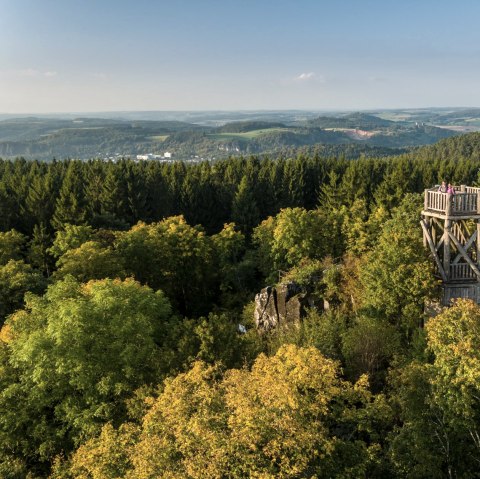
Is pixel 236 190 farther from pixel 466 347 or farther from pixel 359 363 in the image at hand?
pixel 466 347

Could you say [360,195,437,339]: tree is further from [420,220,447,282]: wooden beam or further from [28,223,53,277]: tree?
[28,223,53,277]: tree

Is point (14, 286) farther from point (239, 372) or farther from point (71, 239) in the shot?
point (239, 372)

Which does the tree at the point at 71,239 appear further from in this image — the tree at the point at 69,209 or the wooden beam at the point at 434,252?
the wooden beam at the point at 434,252

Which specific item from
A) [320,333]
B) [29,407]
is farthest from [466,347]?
[29,407]

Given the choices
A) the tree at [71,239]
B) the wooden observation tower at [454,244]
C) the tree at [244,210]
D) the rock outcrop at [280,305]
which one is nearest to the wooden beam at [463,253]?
the wooden observation tower at [454,244]

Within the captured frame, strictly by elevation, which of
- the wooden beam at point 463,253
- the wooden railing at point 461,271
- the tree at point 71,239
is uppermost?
the wooden beam at point 463,253

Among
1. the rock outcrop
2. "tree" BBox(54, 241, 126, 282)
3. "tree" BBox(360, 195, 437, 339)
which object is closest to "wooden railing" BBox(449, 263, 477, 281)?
"tree" BBox(360, 195, 437, 339)
